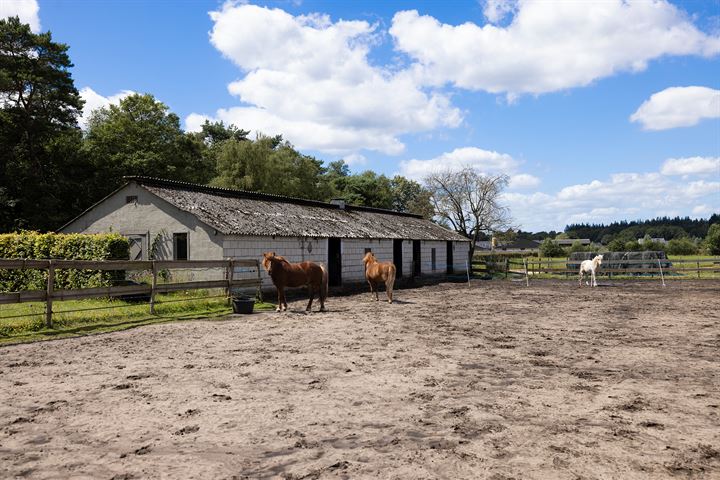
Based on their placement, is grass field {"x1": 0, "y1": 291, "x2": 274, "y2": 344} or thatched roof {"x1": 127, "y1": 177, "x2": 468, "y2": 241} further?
thatched roof {"x1": 127, "y1": 177, "x2": 468, "y2": 241}

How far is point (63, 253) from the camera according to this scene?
17.1m

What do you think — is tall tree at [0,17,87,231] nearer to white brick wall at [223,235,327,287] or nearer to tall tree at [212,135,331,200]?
tall tree at [212,135,331,200]

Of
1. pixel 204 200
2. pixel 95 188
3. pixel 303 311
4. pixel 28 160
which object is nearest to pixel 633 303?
pixel 303 311

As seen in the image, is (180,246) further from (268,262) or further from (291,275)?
(291,275)

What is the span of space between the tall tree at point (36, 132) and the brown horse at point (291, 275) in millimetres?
22856

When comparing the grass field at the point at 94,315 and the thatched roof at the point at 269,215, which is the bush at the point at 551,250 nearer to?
the thatched roof at the point at 269,215

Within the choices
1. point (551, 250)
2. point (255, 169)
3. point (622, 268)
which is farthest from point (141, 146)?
point (551, 250)

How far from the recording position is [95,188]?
35062 millimetres

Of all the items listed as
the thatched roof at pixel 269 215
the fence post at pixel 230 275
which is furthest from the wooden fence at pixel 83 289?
the thatched roof at pixel 269 215

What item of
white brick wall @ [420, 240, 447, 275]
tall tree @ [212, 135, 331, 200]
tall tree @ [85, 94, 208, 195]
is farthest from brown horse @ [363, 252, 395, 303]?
tall tree @ [212, 135, 331, 200]

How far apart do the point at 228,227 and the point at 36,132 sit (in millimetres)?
23245

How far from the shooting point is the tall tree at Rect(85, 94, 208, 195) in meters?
36.7

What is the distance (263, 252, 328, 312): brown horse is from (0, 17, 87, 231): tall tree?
22.9 meters

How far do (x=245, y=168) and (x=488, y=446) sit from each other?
4673 cm
